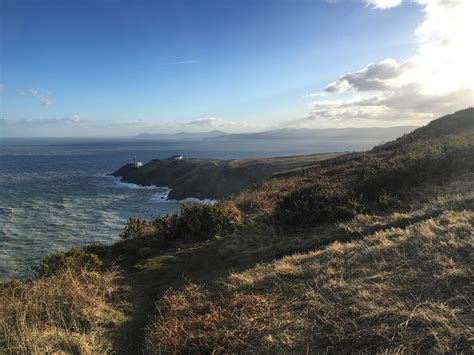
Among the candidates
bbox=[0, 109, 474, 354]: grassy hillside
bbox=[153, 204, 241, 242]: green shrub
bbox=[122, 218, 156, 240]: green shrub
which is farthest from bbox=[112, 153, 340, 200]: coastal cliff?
bbox=[0, 109, 474, 354]: grassy hillside

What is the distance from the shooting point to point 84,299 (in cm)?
708

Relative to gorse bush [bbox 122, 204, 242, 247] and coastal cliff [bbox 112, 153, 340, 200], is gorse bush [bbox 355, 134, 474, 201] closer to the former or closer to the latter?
gorse bush [bbox 122, 204, 242, 247]

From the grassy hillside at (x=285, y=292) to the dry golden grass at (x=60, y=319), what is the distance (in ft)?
0.08

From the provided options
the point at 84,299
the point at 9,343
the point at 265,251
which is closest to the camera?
the point at 9,343

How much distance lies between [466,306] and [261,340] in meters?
2.62

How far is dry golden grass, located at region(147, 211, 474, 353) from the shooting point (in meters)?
4.70

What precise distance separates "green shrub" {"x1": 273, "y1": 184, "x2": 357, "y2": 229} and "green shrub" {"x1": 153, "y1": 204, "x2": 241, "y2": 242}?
1775 millimetres

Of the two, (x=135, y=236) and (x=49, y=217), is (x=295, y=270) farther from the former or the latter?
(x=49, y=217)

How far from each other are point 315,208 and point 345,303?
7006mm

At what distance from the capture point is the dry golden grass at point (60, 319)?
555 centimetres

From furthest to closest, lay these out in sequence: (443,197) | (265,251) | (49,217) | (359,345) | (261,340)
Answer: (49,217)
(443,197)
(265,251)
(261,340)
(359,345)

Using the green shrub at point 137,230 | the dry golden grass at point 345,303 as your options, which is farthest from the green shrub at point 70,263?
the dry golden grass at point 345,303

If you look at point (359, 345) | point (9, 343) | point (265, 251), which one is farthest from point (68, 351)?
point (265, 251)

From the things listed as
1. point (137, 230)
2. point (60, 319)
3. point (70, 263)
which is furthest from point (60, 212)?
point (60, 319)
